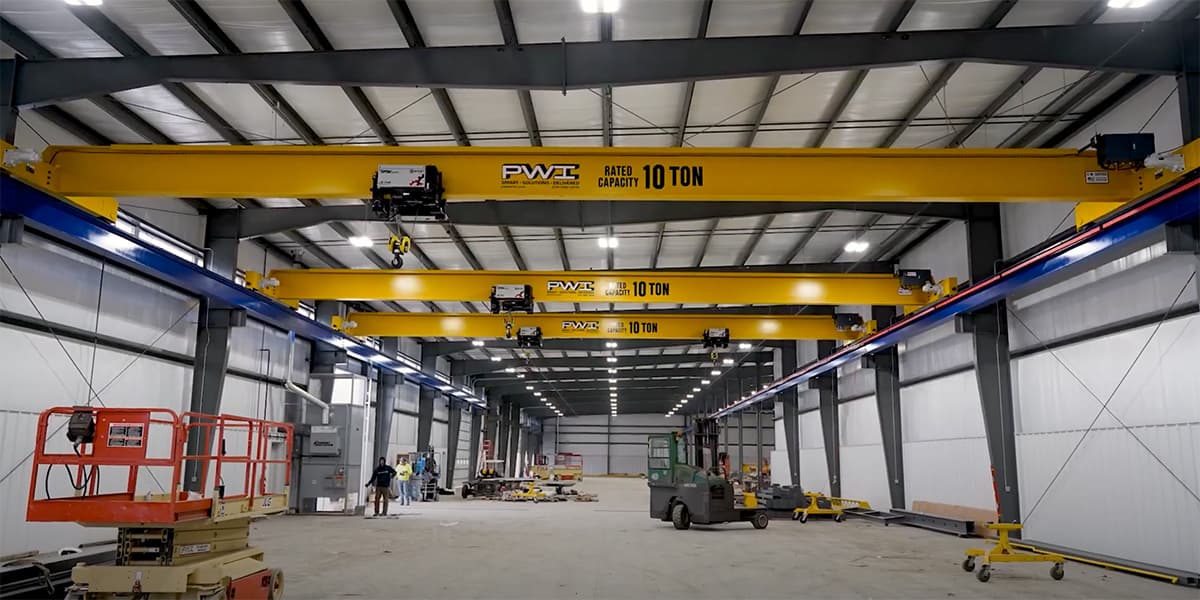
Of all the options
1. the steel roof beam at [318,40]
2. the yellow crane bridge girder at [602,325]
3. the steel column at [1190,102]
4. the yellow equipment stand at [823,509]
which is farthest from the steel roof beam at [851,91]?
the yellow equipment stand at [823,509]

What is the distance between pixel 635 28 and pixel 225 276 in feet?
37.8

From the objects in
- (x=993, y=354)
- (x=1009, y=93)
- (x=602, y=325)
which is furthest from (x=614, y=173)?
(x=602, y=325)

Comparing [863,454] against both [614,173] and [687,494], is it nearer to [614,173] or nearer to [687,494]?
[687,494]

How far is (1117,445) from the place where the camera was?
12.9 metres

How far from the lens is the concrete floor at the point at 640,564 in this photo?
10039 millimetres

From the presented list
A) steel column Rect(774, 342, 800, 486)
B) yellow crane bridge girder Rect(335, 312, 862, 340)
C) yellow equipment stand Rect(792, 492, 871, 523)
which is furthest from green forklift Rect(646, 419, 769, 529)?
steel column Rect(774, 342, 800, 486)

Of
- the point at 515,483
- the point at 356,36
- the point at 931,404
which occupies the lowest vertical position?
the point at 515,483

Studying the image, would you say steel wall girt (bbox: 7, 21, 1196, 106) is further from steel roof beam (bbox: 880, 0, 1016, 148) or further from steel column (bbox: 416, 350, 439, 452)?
steel column (bbox: 416, 350, 439, 452)

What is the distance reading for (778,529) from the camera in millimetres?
19125

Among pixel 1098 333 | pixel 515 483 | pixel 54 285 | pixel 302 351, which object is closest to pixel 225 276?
pixel 54 285

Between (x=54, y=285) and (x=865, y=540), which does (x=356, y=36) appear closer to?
(x=54, y=285)

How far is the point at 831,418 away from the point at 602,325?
11.0 metres

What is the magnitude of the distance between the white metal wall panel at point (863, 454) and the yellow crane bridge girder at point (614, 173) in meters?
14.0

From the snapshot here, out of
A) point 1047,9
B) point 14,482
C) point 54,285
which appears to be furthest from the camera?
point 54,285
